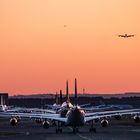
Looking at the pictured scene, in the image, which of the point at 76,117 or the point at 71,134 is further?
the point at 76,117

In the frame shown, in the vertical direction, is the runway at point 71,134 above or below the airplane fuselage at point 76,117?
below

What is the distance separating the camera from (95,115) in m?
116

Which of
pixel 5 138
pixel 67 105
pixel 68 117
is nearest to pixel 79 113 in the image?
pixel 68 117

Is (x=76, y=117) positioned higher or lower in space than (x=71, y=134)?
higher

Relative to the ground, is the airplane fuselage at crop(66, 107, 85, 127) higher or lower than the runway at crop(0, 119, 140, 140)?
higher

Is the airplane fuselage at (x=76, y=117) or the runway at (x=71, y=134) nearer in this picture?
the runway at (x=71, y=134)

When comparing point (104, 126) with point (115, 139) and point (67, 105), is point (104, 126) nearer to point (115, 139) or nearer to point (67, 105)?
point (67, 105)

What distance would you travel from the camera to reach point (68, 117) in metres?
99.8

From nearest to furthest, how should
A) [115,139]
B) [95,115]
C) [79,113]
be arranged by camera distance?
[115,139], [79,113], [95,115]

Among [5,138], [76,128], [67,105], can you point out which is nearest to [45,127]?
[67,105]

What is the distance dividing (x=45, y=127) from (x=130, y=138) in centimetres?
3685

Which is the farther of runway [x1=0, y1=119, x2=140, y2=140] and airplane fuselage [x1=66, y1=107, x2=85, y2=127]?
airplane fuselage [x1=66, y1=107, x2=85, y2=127]

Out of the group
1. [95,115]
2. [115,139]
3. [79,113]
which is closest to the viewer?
[115,139]

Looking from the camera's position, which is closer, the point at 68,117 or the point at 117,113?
the point at 68,117
